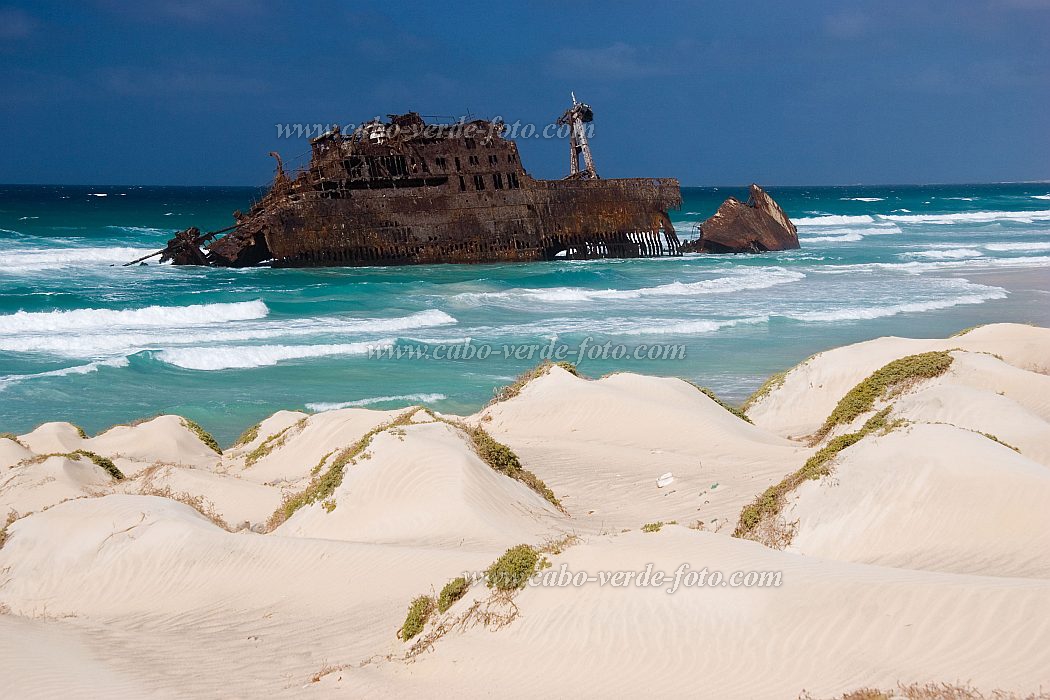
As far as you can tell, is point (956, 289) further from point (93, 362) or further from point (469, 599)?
point (469, 599)

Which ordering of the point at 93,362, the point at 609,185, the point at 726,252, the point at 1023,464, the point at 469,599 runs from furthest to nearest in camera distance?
1. the point at 726,252
2. the point at 609,185
3. the point at 93,362
4. the point at 1023,464
5. the point at 469,599

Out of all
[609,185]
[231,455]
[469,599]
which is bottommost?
[231,455]

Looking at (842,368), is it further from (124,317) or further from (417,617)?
(124,317)

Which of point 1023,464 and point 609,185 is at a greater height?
point 609,185

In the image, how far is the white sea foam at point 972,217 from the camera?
264ft

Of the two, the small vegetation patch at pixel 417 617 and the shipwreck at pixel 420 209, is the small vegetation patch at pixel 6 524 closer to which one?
the small vegetation patch at pixel 417 617

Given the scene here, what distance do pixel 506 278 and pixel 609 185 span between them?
788cm

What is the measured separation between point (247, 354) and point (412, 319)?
6.27 m

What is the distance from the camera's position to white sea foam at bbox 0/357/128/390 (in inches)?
864

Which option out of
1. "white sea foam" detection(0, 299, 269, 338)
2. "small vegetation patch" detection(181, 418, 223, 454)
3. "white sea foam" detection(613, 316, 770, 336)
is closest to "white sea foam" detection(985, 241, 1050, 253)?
"white sea foam" detection(613, 316, 770, 336)

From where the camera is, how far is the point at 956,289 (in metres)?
35.3

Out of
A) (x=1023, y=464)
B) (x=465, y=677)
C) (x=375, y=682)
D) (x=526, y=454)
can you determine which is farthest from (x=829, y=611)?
Result: (x=526, y=454)

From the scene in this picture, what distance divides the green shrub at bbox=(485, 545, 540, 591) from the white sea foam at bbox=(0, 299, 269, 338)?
24731 millimetres

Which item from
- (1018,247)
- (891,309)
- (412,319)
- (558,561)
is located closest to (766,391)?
(558,561)
